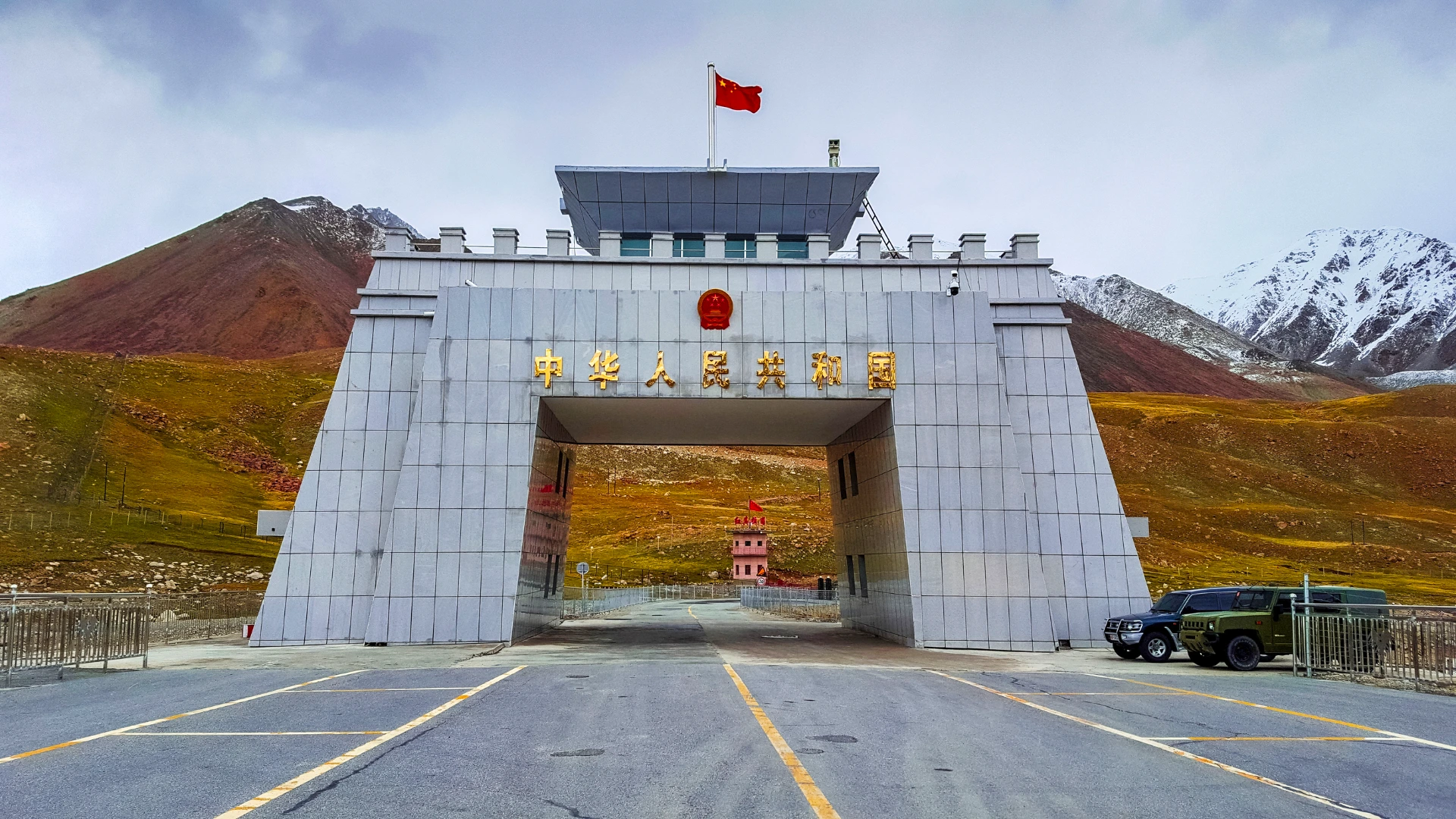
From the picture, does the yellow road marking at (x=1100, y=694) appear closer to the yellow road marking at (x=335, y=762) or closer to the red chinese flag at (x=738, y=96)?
the yellow road marking at (x=335, y=762)

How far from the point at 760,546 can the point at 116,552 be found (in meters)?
49.7

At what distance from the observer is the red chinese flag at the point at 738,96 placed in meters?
30.3

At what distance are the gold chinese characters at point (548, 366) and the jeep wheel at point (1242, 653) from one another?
17635 mm

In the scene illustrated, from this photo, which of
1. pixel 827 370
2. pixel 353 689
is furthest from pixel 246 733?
pixel 827 370

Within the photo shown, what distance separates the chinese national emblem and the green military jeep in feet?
45.0

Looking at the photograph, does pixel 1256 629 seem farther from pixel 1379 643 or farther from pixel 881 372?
pixel 881 372

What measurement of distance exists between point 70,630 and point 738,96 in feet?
74.6

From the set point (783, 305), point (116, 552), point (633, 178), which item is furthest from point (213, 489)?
point (783, 305)

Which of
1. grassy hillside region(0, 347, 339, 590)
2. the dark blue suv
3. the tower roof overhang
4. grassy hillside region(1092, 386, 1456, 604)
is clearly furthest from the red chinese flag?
grassy hillside region(1092, 386, 1456, 604)

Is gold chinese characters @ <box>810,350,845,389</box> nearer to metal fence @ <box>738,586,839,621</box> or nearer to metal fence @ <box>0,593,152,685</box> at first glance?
metal fence @ <box>0,593,152,685</box>

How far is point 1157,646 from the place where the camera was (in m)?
23.7

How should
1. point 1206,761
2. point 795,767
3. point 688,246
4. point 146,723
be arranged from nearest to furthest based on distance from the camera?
point 795,767, point 1206,761, point 146,723, point 688,246

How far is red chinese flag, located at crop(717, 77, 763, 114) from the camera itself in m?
30.3

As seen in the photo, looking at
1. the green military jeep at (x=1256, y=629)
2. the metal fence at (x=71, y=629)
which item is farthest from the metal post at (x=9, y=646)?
the green military jeep at (x=1256, y=629)
